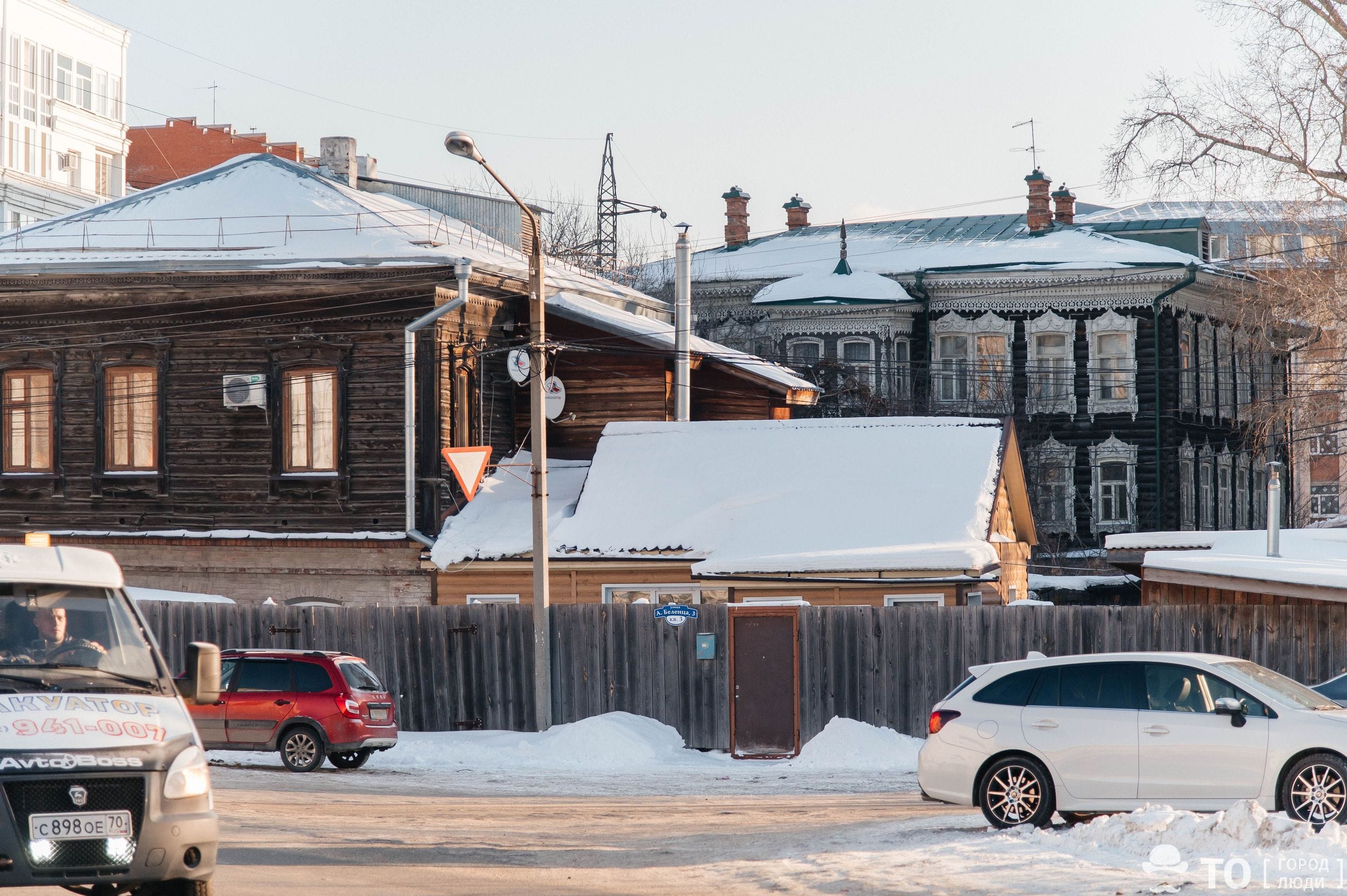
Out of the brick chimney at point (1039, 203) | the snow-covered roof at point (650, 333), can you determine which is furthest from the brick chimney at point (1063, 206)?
the snow-covered roof at point (650, 333)

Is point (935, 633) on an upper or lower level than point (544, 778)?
upper

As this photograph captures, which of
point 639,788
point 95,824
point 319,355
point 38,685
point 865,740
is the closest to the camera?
point 95,824

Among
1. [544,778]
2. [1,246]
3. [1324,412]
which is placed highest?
[1,246]

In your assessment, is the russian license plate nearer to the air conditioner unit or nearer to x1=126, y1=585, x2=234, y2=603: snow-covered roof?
x1=126, y1=585, x2=234, y2=603: snow-covered roof

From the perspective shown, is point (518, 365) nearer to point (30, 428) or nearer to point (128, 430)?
point (128, 430)

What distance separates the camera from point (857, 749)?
21.1 meters

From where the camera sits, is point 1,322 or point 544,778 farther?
point 1,322

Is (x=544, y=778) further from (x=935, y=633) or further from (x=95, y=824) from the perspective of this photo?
(x=95, y=824)

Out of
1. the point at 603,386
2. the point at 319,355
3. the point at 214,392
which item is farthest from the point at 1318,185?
the point at 214,392

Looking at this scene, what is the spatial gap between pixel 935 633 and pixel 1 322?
65.4 ft

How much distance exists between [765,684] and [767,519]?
3642mm

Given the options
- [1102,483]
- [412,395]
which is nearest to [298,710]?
[412,395]

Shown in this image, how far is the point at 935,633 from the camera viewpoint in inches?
859

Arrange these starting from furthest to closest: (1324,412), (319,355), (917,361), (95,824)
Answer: (917,361), (1324,412), (319,355), (95,824)
